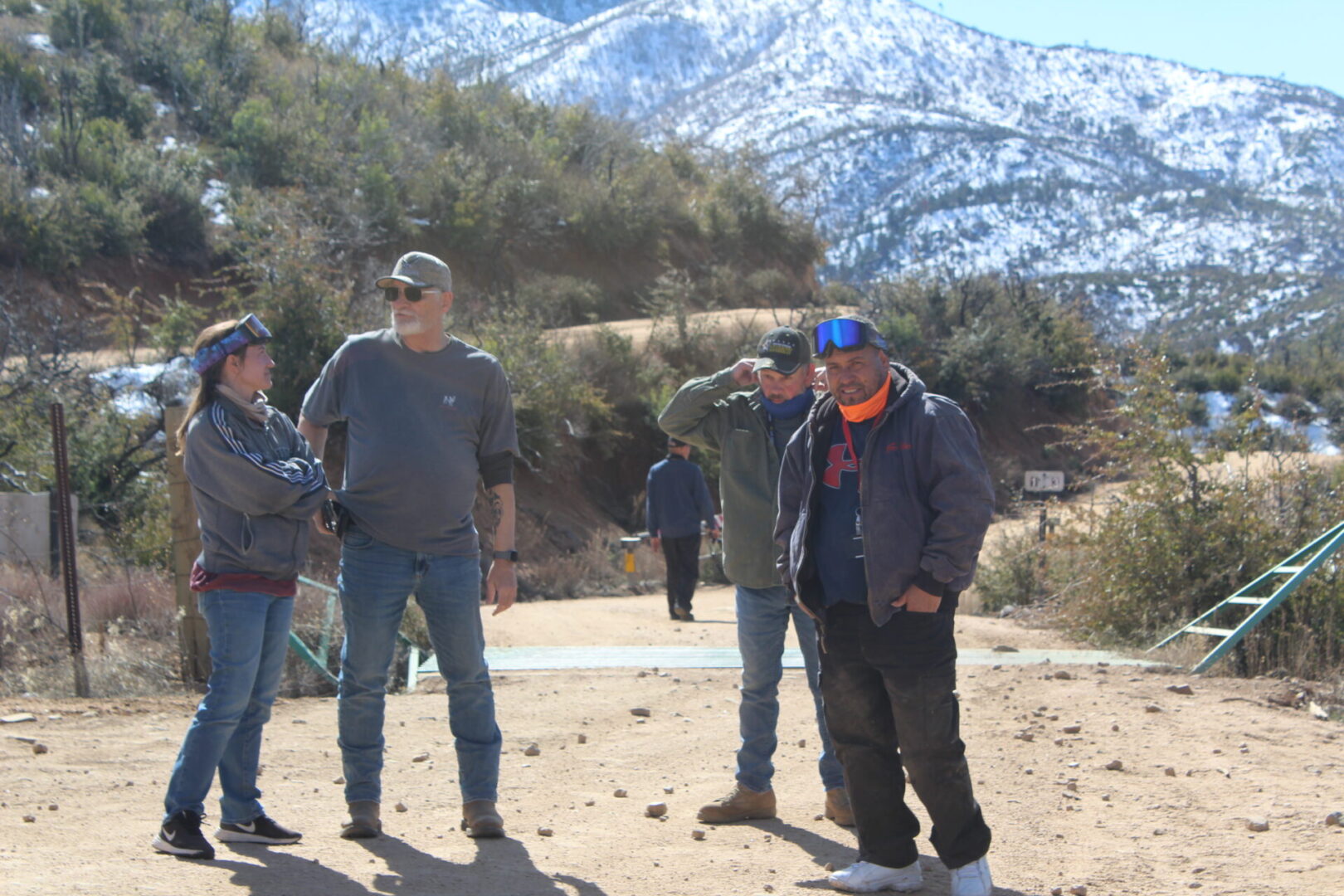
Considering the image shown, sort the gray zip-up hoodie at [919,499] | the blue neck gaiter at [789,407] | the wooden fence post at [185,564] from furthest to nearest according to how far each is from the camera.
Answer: the wooden fence post at [185,564] → the blue neck gaiter at [789,407] → the gray zip-up hoodie at [919,499]

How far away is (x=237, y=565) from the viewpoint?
447 cm

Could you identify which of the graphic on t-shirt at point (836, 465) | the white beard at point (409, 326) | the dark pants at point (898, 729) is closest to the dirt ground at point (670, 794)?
the dark pants at point (898, 729)

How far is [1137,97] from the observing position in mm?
177375

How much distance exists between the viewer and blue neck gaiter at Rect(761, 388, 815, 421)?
201 inches

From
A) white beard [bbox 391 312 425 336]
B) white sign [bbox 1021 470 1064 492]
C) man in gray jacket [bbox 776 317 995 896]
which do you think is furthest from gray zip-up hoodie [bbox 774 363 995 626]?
white sign [bbox 1021 470 1064 492]

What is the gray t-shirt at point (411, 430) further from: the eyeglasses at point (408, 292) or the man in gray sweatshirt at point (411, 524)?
the eyeglasses at point (408, 292)

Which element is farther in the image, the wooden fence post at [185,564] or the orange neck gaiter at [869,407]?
the wooden fence post at [185,564]

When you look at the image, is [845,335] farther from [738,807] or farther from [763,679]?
[738,807]

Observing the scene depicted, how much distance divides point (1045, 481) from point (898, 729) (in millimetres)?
11437

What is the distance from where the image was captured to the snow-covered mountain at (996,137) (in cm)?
11550

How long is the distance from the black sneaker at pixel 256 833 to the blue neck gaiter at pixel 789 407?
243 cm

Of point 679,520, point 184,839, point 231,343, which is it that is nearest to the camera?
point 184,839

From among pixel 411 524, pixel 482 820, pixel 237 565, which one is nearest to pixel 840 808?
pixel 482 820

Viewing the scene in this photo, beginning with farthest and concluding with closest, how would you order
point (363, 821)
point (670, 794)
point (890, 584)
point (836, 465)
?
point (670, 794) < point (363, 821) < point (836, 465) < point (890, 584)
